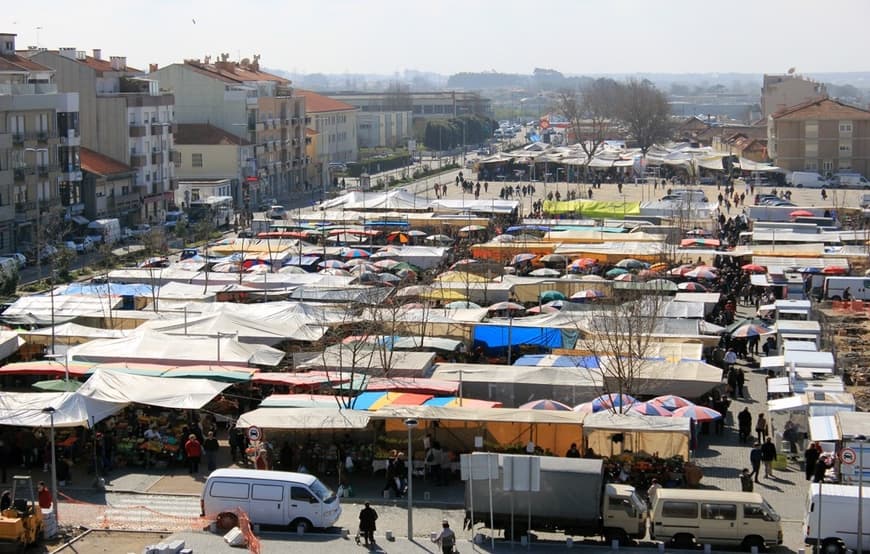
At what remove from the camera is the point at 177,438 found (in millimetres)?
18969

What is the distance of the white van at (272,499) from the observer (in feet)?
51.1

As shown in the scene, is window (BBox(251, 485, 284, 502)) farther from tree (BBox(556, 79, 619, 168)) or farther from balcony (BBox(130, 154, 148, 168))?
tree (BBox(556, 79, 619, 168))

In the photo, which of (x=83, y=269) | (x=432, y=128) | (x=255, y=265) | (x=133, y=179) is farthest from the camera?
(x=432, y=128)

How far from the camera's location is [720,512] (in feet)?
49.6

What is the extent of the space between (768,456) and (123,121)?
3899 cm

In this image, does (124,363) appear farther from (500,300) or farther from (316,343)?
(500,300)

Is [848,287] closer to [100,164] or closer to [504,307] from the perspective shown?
[504,307]

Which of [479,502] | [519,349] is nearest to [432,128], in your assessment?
[519,349]

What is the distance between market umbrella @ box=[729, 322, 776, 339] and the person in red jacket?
11.9m

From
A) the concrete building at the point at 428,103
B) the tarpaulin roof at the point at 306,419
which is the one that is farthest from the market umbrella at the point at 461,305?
the concrete building at the point at 428,103

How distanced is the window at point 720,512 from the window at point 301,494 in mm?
4416

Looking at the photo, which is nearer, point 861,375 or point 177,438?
point 177,438

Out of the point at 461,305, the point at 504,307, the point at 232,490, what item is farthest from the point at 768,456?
the point at 461,305

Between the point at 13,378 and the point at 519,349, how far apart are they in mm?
8779
